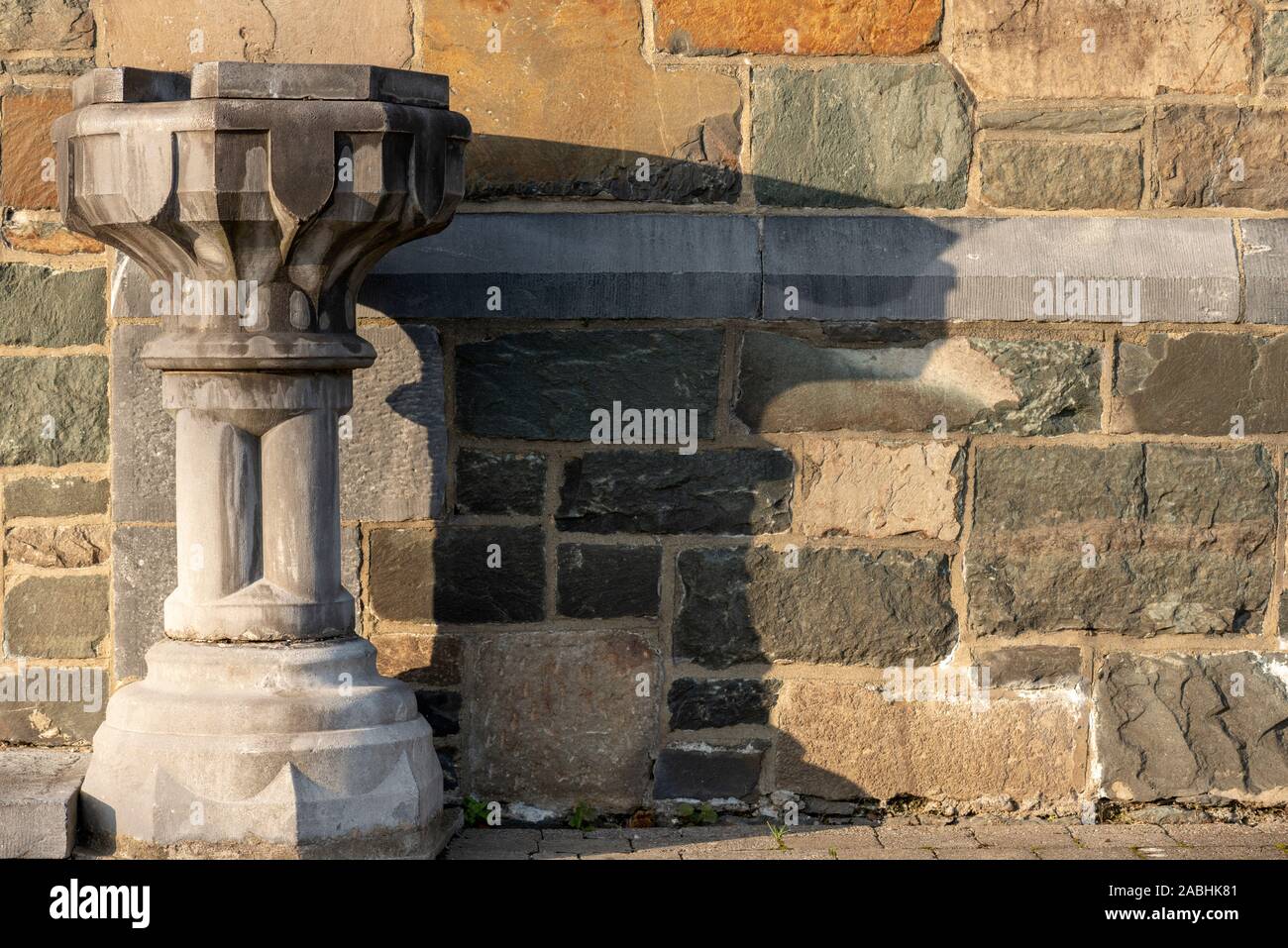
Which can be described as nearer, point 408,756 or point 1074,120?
point 408,756

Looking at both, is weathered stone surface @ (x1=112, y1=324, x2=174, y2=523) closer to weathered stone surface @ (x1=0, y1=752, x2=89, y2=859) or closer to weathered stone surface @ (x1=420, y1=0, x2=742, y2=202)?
weathered stone surface @ (x1=0, y1=752, x2=89, y2=859)

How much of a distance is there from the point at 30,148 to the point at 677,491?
5.82ft

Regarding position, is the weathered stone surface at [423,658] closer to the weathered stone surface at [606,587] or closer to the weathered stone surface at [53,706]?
the weathered stone surface at [606,587]

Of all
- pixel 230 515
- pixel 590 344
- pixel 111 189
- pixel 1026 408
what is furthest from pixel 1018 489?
pixel 111 189

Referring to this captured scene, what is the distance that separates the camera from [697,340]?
4027mm

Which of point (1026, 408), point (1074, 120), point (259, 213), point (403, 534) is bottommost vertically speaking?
point (403, 534)

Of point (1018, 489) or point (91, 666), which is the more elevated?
point (1018, 489)

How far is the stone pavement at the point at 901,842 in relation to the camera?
3771 millimetres

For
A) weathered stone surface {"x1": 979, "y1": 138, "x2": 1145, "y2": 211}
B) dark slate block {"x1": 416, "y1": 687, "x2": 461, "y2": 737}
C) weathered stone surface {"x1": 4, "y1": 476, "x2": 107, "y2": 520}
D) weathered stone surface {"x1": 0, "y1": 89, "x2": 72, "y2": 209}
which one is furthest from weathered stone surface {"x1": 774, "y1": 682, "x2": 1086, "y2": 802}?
weathered stone surface {"x1": 0, "y1": 89, "x2": 72, "y2": 209}

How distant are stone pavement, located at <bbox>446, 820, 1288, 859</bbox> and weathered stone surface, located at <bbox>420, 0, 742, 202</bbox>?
1558mm

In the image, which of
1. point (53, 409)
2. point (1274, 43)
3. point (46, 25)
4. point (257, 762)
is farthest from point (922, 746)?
point (46, 25)

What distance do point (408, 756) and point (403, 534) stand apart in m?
0.65

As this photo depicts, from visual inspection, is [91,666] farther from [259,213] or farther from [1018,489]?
[1018,489]

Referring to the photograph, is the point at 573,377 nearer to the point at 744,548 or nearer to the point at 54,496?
the point at 744,548
